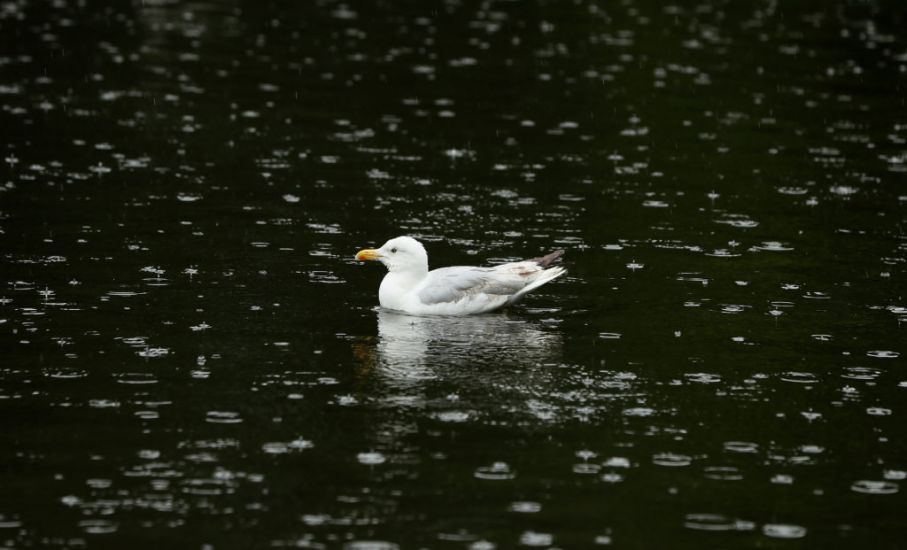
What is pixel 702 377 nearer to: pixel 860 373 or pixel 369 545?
pixel 860 373

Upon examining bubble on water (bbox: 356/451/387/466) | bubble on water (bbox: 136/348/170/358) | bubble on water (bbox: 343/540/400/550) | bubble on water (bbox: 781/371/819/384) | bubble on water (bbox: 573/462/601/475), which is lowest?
bubble on water (bbox: 343/540/400/550)

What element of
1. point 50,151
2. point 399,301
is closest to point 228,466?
point 399,301

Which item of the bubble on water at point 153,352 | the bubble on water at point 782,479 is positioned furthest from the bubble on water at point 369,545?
the bubble on water at point 153,352

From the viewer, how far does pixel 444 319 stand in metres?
20.7

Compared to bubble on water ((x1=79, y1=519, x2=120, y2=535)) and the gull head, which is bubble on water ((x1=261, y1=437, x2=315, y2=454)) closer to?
bubble on water ((x1=79, y1=519, x2=120, y2=535))

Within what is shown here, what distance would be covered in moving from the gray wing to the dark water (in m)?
0.40

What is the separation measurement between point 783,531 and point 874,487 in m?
1.66

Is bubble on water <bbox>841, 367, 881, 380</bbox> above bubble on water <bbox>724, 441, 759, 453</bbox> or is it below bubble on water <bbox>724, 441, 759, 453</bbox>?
above

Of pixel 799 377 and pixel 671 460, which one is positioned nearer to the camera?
pixel 671 460

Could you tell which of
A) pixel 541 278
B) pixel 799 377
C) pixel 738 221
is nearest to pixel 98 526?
pixel 799 377

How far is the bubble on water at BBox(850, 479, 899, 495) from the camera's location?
1437 centimetres

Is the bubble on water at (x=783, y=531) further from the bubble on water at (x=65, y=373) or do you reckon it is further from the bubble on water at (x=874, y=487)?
the bubble on water at (x=65, y=373)

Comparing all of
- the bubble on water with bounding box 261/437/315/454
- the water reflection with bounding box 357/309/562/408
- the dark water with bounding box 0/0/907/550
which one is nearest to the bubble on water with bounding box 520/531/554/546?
the dark water with bounding box 0/0/907/550

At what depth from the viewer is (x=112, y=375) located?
17.2 metres
